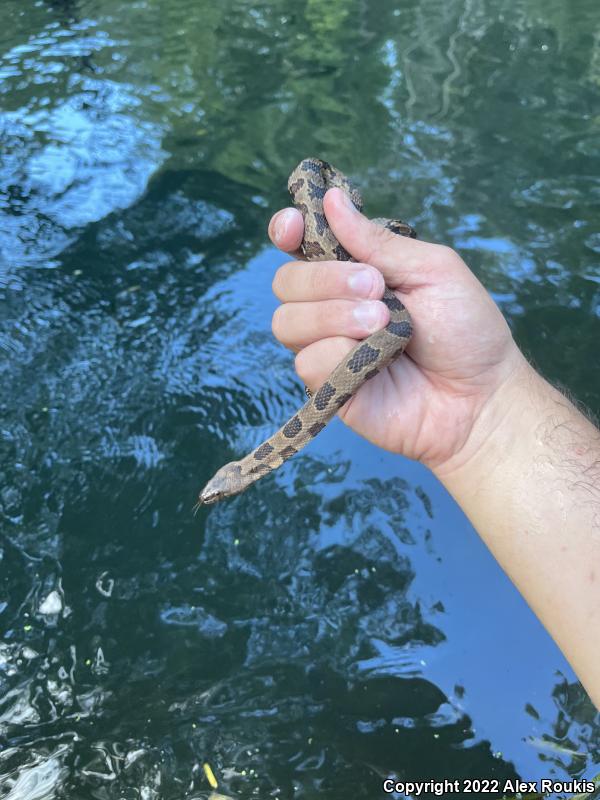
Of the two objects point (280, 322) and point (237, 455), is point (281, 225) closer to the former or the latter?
point (280, 322)

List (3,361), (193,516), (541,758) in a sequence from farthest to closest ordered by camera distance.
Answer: (3,361), (193,516), (541,758)

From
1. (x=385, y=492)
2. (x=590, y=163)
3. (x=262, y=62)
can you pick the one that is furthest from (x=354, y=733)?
(x=262, y=62)

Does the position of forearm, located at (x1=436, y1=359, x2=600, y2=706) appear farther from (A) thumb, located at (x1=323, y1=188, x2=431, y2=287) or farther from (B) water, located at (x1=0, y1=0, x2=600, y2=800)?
(B) water, located at (x1=0, y1=0, x2=600, y2=800)

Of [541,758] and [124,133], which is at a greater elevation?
[124,133]

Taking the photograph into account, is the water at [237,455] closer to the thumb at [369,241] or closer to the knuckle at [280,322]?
the knuckle at [280,322]

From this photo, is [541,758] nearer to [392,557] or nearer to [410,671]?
[410,671]
